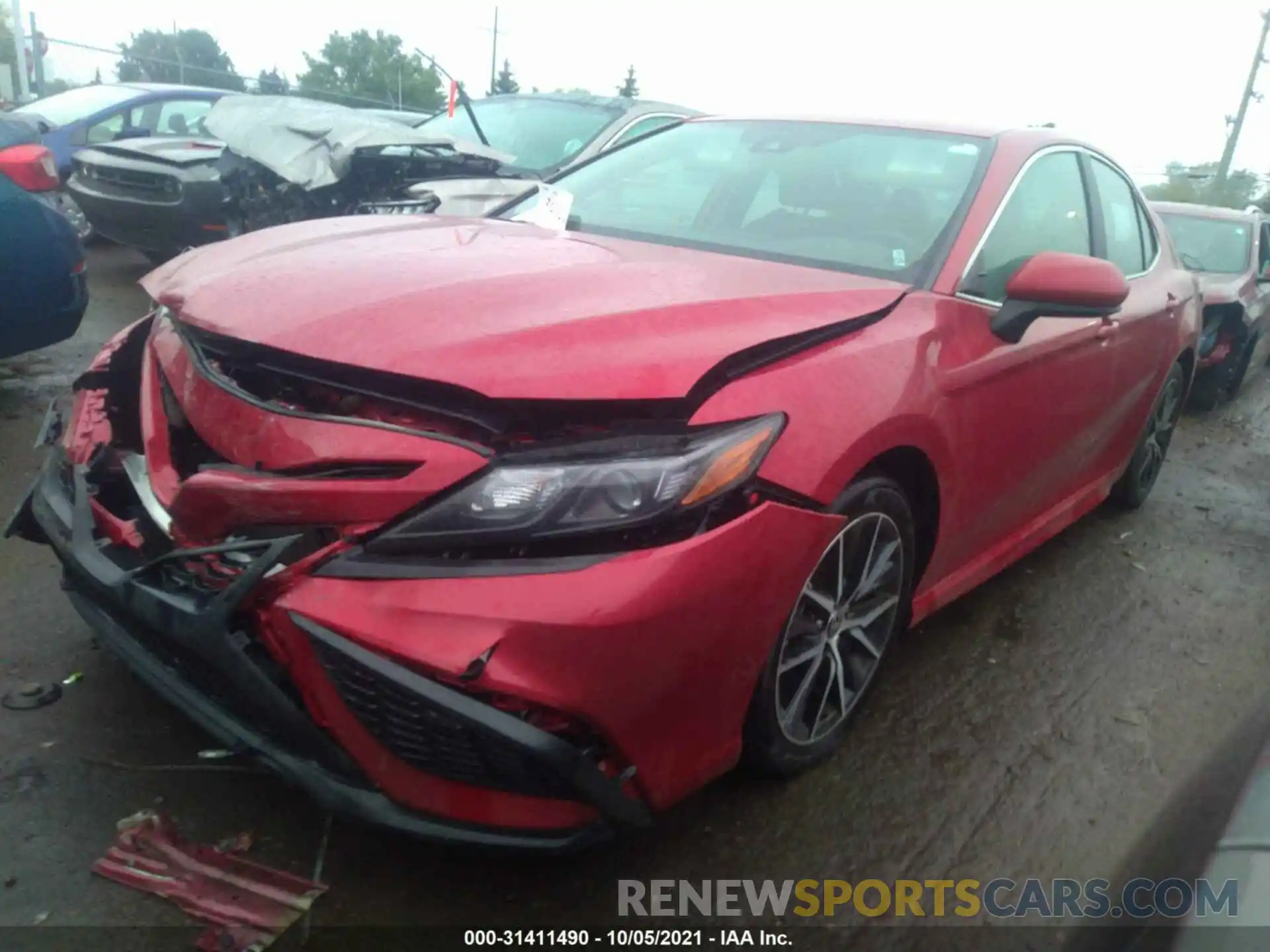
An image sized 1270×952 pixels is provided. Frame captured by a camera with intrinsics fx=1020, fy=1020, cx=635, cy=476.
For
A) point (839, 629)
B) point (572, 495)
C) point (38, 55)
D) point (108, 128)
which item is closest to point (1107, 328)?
point (839, 629)

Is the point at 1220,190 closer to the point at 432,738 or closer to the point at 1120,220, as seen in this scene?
the point at 1120,220

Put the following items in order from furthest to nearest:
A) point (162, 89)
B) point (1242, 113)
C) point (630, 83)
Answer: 1. point (630, 83)
2. point (1242, 113)
3. point (162, 89)

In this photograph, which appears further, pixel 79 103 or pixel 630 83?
pixel 630 83

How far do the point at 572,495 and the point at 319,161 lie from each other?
5.27 m

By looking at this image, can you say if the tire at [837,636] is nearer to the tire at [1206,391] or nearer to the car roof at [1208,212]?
the tire at [1206,391]

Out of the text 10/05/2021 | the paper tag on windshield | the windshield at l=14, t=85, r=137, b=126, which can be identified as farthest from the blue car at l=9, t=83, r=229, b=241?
the text 10/05/2021

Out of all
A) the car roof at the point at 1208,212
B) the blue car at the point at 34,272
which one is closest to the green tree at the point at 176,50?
the car roof at the point at 1208,212

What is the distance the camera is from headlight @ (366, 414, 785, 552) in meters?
1.75

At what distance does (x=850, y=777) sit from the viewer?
103 inches

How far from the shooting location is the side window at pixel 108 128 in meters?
8.65

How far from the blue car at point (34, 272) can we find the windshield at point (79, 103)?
521 centimetres

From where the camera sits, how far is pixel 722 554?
6.07 feet

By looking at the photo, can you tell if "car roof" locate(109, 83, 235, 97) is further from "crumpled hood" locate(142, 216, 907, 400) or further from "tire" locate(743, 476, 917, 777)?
"tire" locate(743, 476, 917, 777)

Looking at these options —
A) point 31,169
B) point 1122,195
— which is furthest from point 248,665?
point 1122,195
